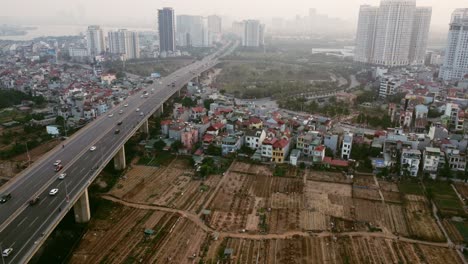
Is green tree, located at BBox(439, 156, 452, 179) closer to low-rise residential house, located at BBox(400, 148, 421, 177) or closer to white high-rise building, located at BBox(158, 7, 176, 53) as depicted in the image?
low-rise residential house, located at BBox(400, 148, 421, 177)

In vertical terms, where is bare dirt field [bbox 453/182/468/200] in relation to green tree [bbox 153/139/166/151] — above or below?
below

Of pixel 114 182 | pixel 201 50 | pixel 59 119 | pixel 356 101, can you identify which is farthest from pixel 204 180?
pixel 201 50

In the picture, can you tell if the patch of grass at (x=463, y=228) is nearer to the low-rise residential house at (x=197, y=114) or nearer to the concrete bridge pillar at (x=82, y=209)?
the concrete bridge pillar at (x=82, y=209)

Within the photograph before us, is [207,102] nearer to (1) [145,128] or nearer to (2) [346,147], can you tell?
(1) [145,128]

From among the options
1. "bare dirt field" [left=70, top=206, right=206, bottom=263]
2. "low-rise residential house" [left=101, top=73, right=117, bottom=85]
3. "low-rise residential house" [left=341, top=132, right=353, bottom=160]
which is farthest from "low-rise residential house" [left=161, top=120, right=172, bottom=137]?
"low-rise residential house" [left=101, top=73, right=117, bottom=85]

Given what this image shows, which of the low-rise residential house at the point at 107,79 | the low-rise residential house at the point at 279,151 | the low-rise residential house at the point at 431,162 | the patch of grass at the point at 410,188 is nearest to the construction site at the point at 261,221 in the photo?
the patch of grass at the point at 410,188
